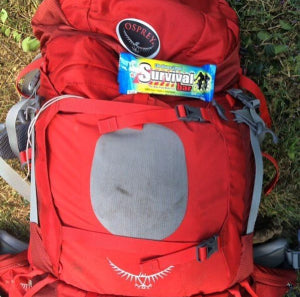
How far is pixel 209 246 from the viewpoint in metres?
1.05

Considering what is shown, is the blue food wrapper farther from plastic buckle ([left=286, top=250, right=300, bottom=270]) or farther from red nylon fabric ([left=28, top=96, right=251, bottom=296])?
plastic buckle ([left=286, top=250, right=300, bottom=270])

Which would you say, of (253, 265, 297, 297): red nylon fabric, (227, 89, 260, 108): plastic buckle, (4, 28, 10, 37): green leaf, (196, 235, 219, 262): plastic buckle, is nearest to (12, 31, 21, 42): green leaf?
(4, 28, 10, 37): green leaf

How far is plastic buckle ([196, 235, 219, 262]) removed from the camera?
1046 mm

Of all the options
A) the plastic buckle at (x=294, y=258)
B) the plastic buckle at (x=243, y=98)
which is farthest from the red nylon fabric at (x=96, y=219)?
the plastic buckle at (x=294, y=258)

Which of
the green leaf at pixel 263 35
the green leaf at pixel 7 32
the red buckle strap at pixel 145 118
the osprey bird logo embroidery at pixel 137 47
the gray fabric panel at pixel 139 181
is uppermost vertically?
the osprey bird logo embroidery at pixel 137 47

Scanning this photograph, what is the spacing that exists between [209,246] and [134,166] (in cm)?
30

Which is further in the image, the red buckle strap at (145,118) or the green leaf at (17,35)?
the green leaf at (17,35)

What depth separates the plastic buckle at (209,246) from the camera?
1.05 m

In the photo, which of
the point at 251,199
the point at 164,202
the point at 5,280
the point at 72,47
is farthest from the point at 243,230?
the point at 5,280

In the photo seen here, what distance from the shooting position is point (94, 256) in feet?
3.46

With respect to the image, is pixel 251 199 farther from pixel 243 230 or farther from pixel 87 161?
pixel 87 161

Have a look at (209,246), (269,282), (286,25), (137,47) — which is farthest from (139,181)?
(286,25)

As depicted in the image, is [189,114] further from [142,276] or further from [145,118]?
[142,276]

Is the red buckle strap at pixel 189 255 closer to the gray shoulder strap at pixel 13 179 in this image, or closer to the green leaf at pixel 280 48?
the gray shoulder strap at pixel 13 179
